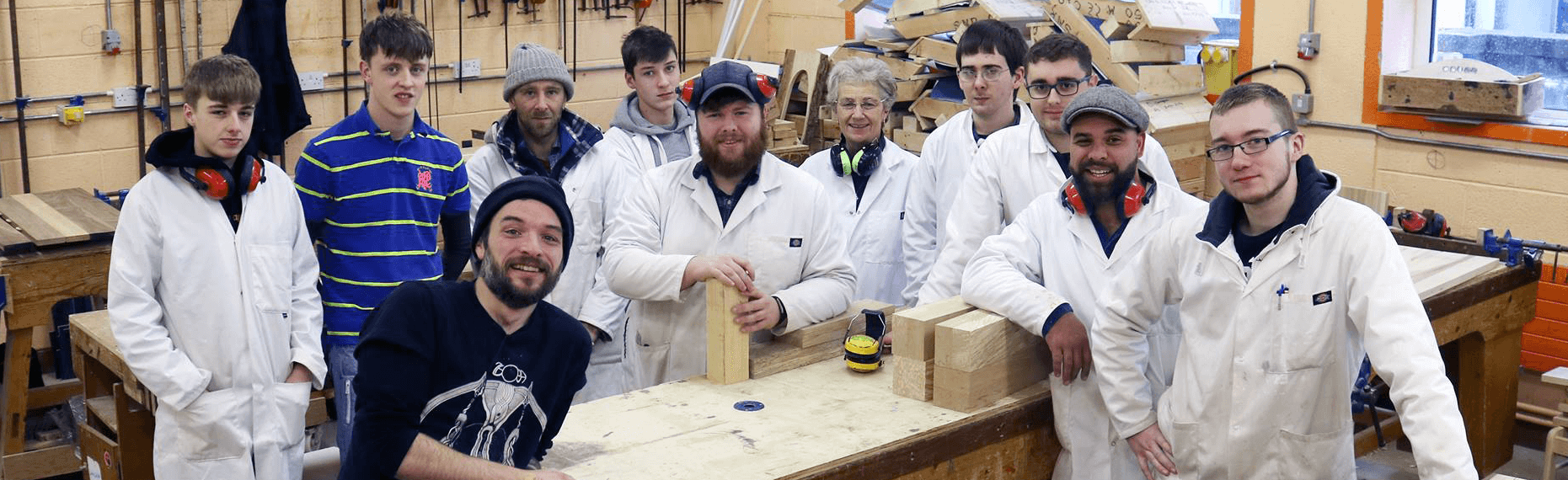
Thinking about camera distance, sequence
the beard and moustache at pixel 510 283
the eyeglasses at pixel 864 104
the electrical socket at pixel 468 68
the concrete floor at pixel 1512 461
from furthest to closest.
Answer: the electrical socket at pixel 468 68
the concrete floor at pixel 1512 461
the eyeglasses at pixel 864 104
the beard and moustache at pixel 510 283

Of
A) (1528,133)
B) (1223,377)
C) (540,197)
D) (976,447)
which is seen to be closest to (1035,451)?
(976,447)

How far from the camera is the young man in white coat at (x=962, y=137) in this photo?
413 centimetres

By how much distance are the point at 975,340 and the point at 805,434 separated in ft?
1.45

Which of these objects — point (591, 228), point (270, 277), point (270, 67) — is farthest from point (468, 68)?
point (270, 277)

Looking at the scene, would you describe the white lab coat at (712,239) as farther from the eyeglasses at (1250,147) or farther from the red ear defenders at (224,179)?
the eyeglasses at (1250,147)

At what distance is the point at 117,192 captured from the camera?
613 centimetres

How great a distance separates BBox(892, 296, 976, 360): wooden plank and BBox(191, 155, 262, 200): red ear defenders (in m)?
1.57

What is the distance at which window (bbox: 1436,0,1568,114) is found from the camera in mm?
5332

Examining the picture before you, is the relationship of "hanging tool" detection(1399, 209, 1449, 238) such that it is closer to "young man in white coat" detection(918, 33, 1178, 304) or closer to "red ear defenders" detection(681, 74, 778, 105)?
"young man in white coat" detection(918, 33, 1178, 304)

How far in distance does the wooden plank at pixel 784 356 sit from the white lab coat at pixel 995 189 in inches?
11.9

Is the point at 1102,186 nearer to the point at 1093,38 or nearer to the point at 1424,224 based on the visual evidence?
the point at 1424,224

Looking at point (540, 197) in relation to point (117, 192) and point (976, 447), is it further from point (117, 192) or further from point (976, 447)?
point (117, 192)

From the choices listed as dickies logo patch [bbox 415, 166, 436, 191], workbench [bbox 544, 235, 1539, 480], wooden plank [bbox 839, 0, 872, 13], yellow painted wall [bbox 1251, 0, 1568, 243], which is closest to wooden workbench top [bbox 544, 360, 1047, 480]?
workbench [bbox 544, 235, 1539, 480]

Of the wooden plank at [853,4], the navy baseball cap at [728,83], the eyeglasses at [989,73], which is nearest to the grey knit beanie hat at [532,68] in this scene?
the navy baseball cap at [728,83]
